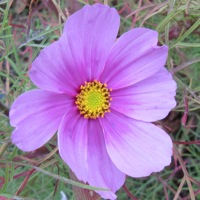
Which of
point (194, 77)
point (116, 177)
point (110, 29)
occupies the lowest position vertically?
point (194, 77)

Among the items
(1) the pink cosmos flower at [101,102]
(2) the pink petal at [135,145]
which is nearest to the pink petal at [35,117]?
(1) the pink cosmos flower at [101,102]

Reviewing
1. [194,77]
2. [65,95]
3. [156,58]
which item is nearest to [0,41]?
[65,95]

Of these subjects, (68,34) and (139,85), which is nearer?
(68,34)

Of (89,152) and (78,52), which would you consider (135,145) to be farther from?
(78,52)

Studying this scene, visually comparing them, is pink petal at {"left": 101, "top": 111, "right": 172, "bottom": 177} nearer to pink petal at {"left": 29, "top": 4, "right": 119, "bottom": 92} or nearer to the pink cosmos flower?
the pink cosmos flower

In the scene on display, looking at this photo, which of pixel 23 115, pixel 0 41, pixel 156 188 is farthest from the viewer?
pixel 156 188

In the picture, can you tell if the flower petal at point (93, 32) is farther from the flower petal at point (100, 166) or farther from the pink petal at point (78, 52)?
the flower petal at point (100, 166)

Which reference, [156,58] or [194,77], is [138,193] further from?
[156,58]
